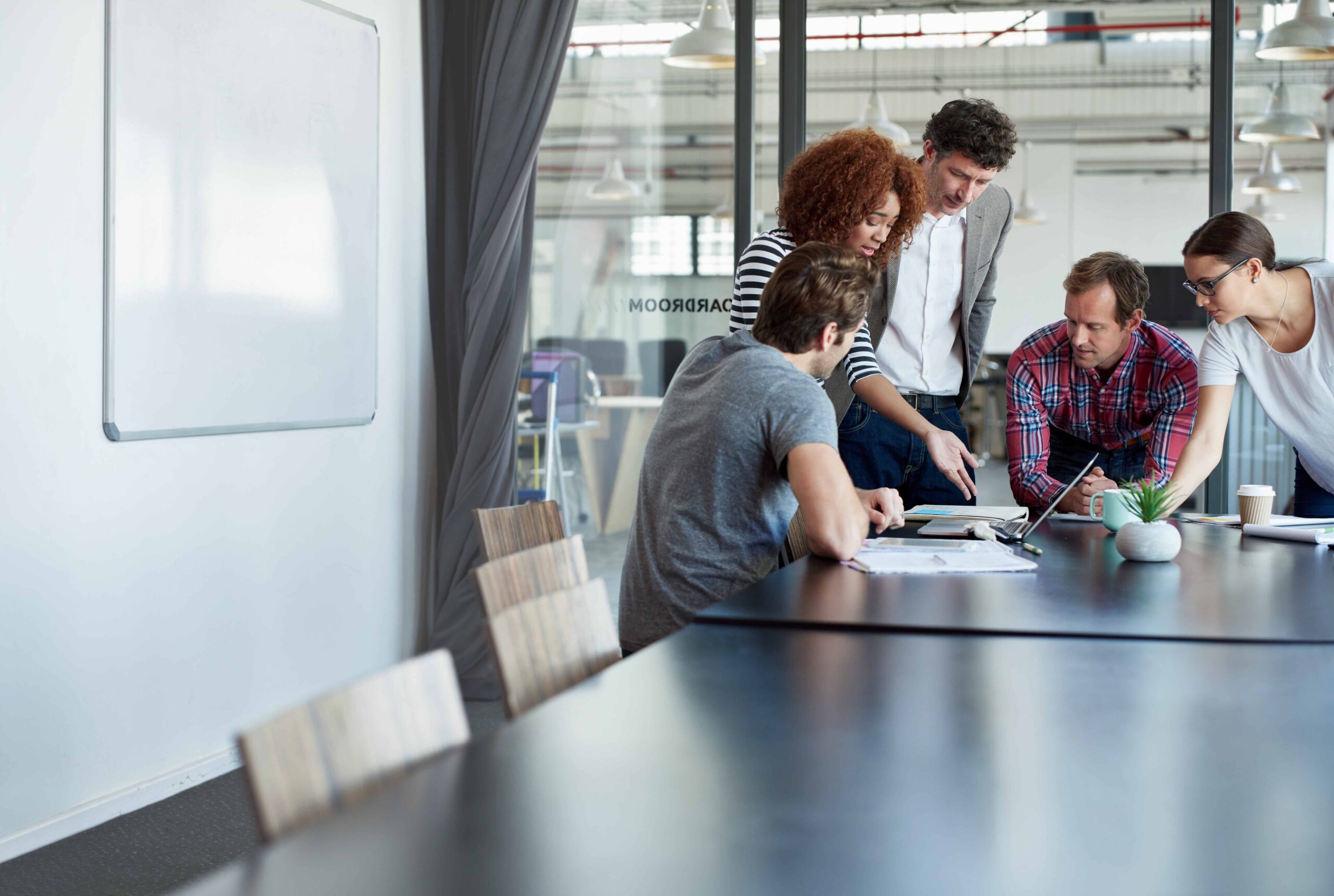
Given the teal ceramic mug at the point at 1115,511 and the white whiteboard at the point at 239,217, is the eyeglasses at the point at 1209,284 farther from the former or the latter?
the white whiteboard at the point at 239,217

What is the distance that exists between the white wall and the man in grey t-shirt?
1.58 meters

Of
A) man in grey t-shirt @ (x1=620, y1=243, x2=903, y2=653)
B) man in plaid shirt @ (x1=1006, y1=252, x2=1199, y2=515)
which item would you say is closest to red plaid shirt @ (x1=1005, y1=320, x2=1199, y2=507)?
man in plaid shirt @ (x1=1006, y1=252, x2=1199, y2=515)

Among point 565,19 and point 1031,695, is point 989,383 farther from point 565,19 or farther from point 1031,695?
point 1031,695

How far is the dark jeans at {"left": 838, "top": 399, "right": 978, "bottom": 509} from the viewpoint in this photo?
3.07 metres

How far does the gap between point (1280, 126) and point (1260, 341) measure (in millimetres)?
2452

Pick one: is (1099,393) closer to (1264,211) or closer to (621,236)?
(1264,211)

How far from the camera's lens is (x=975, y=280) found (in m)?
3.19

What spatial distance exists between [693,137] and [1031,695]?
3655 mm

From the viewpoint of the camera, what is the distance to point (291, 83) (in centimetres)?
359

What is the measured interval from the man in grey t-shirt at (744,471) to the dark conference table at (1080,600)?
3.9 inches

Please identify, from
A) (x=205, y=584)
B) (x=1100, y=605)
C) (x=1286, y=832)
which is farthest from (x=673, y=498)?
(x=205, y=584)

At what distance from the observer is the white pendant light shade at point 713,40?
4391 mm

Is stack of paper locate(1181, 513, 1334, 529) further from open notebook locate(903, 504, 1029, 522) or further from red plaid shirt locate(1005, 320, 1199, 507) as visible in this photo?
open notebook locate(903, 504, 1029, 522)

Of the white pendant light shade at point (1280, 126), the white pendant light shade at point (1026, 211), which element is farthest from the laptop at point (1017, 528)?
the white pendant light shade at point (1026, 211)
